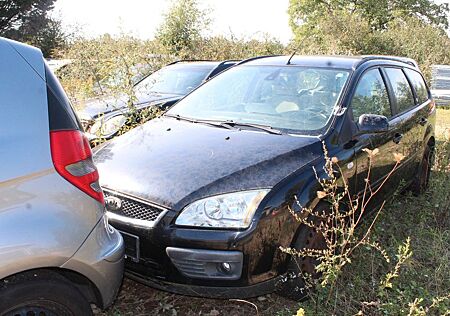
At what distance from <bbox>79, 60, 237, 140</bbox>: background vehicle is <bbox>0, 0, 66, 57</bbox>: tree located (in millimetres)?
17278

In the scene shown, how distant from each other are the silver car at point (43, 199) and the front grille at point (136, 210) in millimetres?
556

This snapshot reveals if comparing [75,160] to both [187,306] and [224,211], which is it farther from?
[187,306]

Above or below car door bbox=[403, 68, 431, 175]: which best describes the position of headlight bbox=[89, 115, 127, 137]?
below

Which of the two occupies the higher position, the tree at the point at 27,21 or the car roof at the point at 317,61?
the tree at the point at 27,21

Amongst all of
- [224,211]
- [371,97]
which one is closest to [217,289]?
[224,211]

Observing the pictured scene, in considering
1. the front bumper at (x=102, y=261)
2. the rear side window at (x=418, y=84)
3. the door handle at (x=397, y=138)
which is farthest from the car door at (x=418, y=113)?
the front bumper at (x=102, y=261)

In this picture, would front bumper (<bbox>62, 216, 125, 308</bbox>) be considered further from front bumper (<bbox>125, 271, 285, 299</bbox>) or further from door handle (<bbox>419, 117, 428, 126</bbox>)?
door handle (<bbox>419, 117, 428, 126</bbox>)

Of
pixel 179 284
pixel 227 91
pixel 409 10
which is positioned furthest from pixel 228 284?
pixel 409 10

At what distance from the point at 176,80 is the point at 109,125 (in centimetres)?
238

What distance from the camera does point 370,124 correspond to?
11.5ft

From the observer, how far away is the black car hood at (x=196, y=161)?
2.79m

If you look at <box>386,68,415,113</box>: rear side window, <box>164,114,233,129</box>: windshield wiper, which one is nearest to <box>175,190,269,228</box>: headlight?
<box>164,114,233,129</box>: windshield wiper

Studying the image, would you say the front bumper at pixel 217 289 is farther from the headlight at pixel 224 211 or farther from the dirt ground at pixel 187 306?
the headlight at pixel 224 211

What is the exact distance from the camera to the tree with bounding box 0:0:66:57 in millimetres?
24109
